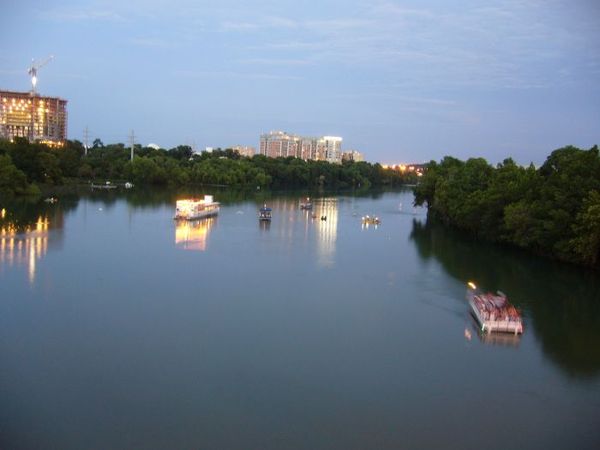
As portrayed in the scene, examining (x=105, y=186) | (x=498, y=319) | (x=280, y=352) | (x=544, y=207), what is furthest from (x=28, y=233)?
(x=105, y=186)

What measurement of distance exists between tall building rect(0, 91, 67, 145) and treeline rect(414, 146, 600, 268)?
5771 cm

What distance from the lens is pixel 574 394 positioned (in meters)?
7.57

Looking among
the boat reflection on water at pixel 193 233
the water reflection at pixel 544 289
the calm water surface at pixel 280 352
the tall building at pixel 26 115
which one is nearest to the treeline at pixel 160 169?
the boat reflection on water at pixel 193 233

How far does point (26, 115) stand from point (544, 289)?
6912 centimetres

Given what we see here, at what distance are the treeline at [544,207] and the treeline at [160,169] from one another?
67.2 feet

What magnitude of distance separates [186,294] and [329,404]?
5.20 m

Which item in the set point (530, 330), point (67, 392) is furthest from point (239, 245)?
point (67, 392)

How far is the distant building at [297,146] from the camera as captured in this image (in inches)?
3789

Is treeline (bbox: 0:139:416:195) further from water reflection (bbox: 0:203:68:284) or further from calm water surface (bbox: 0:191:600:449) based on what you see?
calm water surface (bbox: 0:191:600:449)

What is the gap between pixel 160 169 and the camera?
43531 millimetres

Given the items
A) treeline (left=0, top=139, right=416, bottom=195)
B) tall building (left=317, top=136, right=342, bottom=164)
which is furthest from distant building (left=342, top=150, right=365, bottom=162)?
treeline (left=0, top=139, right=416, bottom=195)

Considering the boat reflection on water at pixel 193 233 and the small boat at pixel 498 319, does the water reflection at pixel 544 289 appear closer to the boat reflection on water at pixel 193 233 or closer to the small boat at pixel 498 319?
the small boat at pixel 498 319

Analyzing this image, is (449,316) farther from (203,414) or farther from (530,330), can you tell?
(203,414)

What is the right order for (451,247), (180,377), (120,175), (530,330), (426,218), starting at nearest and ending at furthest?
(180,377), (530,330), (451,247), (426,218), (120,175)
